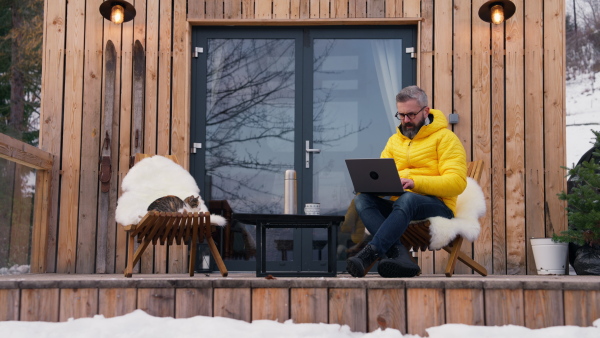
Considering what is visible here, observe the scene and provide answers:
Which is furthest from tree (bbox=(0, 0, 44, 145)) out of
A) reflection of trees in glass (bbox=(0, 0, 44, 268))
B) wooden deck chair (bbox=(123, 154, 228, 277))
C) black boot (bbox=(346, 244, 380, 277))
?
black boot (bbox=(346, 244, 380, 277))

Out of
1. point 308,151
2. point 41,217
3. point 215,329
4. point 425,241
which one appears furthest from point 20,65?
point 215,329

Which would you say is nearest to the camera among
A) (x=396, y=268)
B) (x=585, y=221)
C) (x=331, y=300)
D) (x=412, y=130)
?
(x=331, y=300)

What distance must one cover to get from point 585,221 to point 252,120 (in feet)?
8.73

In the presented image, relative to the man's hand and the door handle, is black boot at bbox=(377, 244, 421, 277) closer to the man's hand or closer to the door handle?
the man's hand

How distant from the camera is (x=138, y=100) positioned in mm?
5852

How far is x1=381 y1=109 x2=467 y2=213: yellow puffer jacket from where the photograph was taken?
4.28m

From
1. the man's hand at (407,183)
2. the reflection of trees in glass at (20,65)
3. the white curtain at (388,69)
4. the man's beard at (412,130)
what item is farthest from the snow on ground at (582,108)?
the man's hand at (407,183)

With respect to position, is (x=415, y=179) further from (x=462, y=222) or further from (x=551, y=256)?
(x=551, y=256)

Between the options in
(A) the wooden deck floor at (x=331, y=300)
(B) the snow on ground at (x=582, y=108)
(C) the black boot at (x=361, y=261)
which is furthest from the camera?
(B) the snow on ground at (x=582, y=108)

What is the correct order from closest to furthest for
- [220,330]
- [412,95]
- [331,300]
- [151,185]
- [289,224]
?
[220,330]
[331,300]
[412,95]
[289,224]
[151,185]

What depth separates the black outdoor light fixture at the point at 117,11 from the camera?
5656 mm

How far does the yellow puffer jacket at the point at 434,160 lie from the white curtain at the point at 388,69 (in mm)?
1329

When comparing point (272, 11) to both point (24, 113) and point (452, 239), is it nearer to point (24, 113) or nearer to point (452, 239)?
point (452, 239)

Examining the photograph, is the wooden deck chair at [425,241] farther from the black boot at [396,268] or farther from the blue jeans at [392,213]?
the black boot at [396,268]
